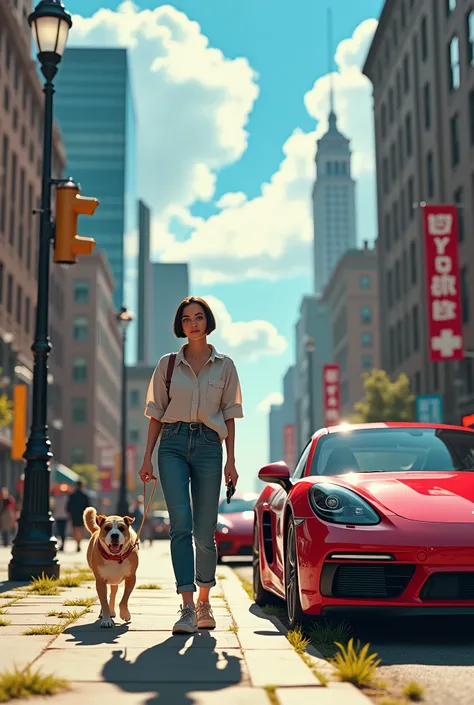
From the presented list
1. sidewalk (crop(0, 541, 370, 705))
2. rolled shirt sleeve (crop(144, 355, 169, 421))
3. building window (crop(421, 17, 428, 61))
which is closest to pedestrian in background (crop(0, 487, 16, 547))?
sidewalk (crop(0, 541, 370, 705))

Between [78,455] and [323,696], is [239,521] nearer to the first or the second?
[323,696]

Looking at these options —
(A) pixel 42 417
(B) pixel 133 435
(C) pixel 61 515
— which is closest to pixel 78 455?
(B) pixel 133 435

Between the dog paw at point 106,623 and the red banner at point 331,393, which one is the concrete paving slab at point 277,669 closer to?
the dog paw at point 106,623

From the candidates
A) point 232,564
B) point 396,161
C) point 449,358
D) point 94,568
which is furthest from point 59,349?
point 94,568

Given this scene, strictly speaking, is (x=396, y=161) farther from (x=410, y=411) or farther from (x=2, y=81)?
(x=2, y=81)

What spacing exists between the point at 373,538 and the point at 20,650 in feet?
6.56

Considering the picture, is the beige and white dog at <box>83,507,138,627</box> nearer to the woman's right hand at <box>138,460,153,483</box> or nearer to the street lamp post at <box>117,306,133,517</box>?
the woman's right hand at <box>138,460,153,483</box>

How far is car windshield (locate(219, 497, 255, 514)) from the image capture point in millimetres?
18219

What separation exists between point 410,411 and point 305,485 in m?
41.8

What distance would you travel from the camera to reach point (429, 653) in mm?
5410

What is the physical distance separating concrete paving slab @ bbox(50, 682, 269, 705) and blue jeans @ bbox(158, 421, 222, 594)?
6.77 ft

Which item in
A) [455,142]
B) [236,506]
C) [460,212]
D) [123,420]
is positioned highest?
[455,142]

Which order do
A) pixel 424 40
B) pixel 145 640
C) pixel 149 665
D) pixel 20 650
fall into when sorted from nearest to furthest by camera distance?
pixel 149 665, pixel 20 650, pixel 145 640, pixel 424 40

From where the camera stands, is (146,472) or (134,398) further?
(134,398)
